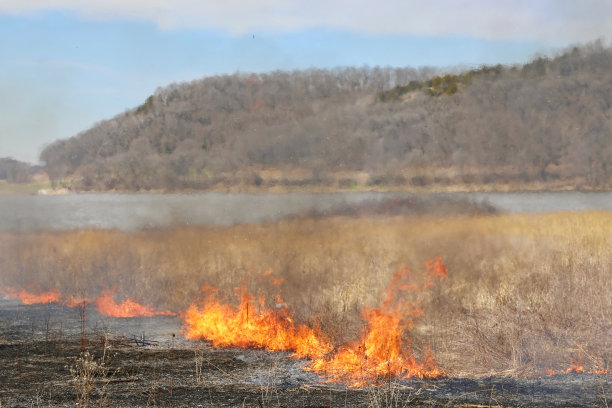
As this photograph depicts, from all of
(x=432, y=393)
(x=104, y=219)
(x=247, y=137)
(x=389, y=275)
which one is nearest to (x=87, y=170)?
(x=104, y=219)

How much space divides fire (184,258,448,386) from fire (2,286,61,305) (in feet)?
28.8

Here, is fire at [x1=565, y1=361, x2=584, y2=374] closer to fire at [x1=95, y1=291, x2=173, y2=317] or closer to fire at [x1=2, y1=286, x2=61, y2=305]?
fire at [x1=95, y1=291, x2=173, y2=317]

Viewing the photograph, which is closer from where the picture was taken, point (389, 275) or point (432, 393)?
point (432, 393)

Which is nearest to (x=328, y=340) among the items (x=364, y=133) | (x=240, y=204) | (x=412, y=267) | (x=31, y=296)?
(x=412, y=267)

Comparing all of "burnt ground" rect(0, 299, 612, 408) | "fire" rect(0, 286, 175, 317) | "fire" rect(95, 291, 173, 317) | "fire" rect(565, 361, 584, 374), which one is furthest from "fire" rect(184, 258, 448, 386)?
Result: "fire" rect(565, 361, 584, 374)

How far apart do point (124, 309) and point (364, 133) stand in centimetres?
1818

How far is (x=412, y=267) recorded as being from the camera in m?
33.5

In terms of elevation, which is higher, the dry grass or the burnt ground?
the dry grass

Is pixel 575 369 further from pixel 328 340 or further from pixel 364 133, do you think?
pixel 364 133

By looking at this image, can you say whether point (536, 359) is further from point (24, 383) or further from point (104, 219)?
point (104, 219)

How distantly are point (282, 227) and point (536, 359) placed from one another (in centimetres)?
1943

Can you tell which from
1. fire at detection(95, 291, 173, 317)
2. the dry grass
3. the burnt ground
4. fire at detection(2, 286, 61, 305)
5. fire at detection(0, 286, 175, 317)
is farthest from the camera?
fire at detection(2, 286, 61, 305)

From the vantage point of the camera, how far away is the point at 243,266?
34969 millimetres

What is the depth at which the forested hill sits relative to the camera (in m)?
38.1
